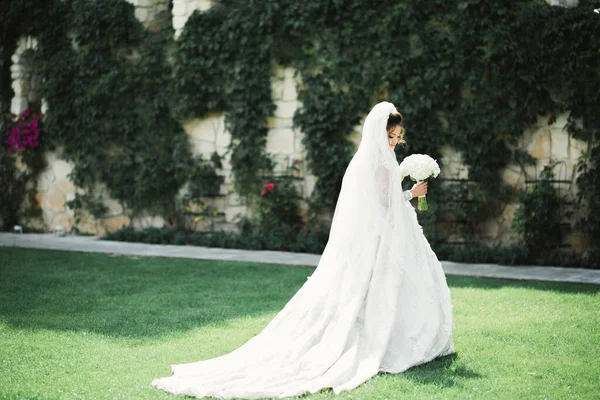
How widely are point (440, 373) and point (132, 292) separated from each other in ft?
11.4

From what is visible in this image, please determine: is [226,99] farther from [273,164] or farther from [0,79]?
[0,79]

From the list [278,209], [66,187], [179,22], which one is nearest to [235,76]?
[179,22]

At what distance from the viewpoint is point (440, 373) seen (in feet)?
13.4

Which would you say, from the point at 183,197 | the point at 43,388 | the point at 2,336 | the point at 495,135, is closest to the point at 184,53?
the point at 183,197

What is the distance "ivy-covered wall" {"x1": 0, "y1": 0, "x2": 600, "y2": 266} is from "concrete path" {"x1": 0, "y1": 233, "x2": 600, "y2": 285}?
0.80 m

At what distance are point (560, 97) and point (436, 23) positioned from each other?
185cm

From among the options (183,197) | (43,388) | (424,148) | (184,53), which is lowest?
(43,388)

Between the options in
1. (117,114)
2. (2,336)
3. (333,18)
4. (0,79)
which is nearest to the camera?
(2,336)

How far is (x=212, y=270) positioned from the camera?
7750 millimetres

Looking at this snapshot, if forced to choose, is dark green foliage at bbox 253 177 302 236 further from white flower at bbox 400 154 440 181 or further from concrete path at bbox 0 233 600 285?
white flower at bbox 400 154 440 181

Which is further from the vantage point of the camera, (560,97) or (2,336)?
(560,97)

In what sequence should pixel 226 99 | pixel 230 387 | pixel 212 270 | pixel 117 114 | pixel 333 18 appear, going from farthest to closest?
pixel 117 114, pixel 226 99, pixel 333 18, pixel 212 270, pixel 230 387

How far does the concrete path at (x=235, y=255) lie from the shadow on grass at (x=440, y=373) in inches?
124

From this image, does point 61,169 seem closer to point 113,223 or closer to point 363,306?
point 113,223
